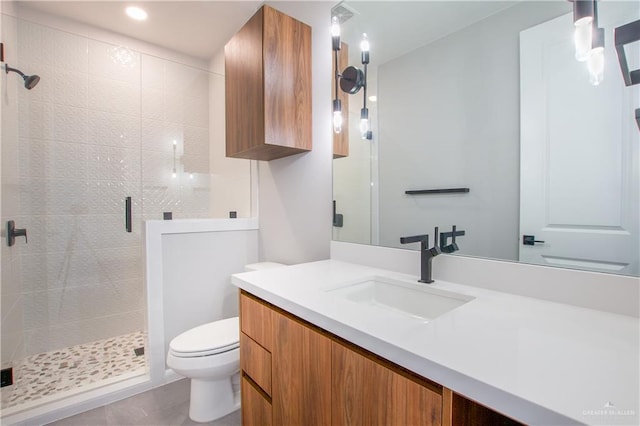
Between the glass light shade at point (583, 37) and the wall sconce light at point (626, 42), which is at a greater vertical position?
the glass light shade at point (583, 37)

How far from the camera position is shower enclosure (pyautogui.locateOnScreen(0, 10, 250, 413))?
2006 mm

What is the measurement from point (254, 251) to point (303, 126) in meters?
1.12

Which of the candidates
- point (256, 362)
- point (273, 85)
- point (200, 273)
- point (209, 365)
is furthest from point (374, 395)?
point (200, 273)

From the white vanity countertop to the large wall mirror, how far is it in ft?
0.77

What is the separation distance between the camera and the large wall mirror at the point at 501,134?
2.71 ft

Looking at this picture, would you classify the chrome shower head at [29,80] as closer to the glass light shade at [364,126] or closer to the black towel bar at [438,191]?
the glass light shade at [364,126]

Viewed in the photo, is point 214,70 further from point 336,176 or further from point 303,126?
point 336,176

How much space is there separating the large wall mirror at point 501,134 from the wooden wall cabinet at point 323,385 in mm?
594

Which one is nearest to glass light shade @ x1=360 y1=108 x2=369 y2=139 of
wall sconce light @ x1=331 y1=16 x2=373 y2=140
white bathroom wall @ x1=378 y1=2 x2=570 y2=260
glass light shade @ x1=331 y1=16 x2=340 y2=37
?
wall sconce light @ x1=331 y1=16 x2=373 y2=140

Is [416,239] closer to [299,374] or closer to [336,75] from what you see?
[299,374]

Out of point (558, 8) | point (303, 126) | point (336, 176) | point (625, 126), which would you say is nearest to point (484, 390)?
point (625, 126)

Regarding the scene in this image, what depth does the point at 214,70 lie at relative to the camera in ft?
9.24

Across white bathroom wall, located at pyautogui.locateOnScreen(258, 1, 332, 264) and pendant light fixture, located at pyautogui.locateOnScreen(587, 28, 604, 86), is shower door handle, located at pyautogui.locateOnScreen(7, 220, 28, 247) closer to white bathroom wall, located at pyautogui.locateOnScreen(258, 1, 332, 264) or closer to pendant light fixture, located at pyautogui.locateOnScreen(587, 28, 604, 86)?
white bathroom wall, located at pyautogui.locateOnScreen(258, 1, 332, 264)

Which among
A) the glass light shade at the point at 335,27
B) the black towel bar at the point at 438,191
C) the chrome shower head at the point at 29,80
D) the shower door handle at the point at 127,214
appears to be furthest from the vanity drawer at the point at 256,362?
the chrome shower head at the point at 29,80
